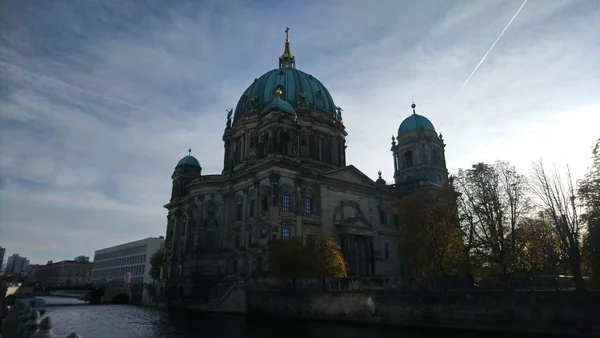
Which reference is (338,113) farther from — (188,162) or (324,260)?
(324,260)

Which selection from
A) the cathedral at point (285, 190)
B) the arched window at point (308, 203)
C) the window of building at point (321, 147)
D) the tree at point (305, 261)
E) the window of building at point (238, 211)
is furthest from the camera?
the window of building at point (321, 147)

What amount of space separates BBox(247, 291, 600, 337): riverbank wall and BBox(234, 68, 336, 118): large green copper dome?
116 ft

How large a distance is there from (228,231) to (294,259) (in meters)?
17.4

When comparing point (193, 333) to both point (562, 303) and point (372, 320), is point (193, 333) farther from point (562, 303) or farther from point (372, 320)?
point (562, 303)

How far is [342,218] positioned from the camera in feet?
180

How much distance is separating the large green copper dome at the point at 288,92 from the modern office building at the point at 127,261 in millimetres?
62449

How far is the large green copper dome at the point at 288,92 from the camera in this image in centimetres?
6599

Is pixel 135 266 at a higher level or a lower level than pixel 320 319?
higher

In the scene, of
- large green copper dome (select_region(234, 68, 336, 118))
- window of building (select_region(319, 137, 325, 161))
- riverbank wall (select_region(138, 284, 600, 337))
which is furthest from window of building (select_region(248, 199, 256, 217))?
large green copper dome (select_region(234, 68, 336, 118))

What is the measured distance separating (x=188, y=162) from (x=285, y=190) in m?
27.8

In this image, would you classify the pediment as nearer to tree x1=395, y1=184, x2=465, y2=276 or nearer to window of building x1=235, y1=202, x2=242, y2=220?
window of building x1=235, y1=202, x2=242, y2=220

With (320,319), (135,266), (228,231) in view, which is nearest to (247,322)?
(320,319)

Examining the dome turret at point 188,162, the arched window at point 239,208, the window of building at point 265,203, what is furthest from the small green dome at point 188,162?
the window of building at point 265,203

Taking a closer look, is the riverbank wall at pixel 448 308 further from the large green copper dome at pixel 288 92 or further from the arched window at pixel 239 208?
the large green copper dome at pixel 288 92
